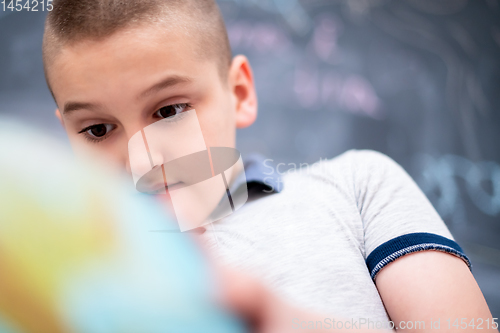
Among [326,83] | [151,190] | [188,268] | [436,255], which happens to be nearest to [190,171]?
[151,190]

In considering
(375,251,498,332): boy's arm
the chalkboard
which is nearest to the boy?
(375,251,498,332): boy's arm

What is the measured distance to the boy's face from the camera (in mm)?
343

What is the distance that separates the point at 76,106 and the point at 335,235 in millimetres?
300

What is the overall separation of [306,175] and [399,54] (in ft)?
1.60

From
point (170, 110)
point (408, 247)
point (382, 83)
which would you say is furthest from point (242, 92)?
point (382, 83)

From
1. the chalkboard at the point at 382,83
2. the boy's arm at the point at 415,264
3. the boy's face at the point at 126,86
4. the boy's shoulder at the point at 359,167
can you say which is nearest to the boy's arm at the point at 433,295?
the boy's arm at the point at 415,264

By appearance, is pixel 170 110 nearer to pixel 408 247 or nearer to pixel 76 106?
A: pixel 76 106

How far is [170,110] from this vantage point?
374mm

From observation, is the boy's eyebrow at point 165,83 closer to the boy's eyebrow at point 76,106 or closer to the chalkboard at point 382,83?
the boy's eyebrow at point 76,106

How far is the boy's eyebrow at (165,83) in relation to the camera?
346mm

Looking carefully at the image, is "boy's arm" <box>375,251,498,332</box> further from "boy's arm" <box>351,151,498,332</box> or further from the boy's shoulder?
the boy's shoulder

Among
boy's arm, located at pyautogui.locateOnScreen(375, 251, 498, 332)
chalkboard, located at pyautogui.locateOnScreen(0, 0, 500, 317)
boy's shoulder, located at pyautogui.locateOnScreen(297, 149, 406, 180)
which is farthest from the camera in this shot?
chalkboard, located at pyautogui.locateOnScreen(0, 0, 500, 317)

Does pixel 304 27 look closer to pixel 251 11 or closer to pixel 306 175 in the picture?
pixel 251 11

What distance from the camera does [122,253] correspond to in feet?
0.72
